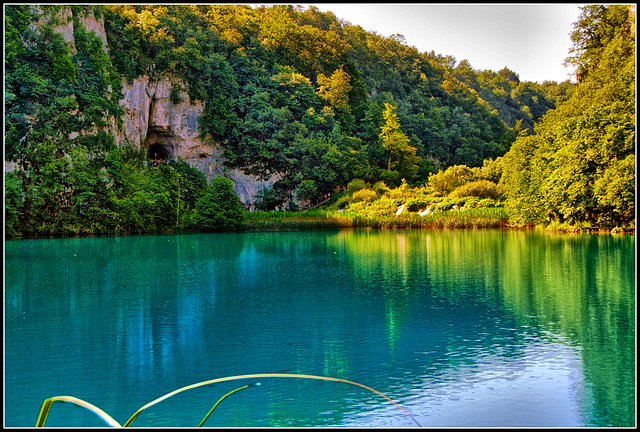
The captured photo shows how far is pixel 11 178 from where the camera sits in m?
24.2

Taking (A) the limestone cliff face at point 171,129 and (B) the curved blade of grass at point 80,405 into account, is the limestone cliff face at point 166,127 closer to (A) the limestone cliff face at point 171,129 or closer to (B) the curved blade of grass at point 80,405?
(A) the limestone cliff face at point 171,129

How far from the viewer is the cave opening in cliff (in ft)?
116

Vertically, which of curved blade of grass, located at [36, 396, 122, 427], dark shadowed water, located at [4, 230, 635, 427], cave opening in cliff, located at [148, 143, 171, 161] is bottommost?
dark shadowed water, located at [4, 230, 635, 427]

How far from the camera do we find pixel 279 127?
38625mm

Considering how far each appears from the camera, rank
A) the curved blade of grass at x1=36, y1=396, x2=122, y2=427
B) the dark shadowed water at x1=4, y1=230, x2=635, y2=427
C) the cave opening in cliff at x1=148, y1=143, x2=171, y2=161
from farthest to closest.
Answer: the cave opening in cliff at x1=148, y1=143, x2=171, y2=161 < the dark shadowed water at x1=4, y1=230, x2=635, y2=427 < the curved blade of grass at x1=36, y1=396, x2=122, y2=427

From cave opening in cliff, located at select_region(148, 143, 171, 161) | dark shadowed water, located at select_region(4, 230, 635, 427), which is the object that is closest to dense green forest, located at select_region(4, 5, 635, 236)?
cave opening in cliff, located at select_region(148, 143, 171, 161)

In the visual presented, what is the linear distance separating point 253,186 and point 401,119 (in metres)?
15.7

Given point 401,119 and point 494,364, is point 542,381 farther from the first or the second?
point 401,119

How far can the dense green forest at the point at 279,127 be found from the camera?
21031 mm

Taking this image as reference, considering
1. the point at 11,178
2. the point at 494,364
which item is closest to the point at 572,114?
the point at 494,364

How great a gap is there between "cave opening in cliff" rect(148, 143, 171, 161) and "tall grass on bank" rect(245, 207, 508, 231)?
23.6 ft

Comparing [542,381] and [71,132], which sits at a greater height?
[71,132]

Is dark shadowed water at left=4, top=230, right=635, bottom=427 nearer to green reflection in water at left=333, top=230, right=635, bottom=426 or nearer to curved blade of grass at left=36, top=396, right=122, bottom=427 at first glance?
green reflection in water at left=333, top=230, right=635, bottom=426

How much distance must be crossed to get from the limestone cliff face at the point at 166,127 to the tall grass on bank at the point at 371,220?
5.37 m
